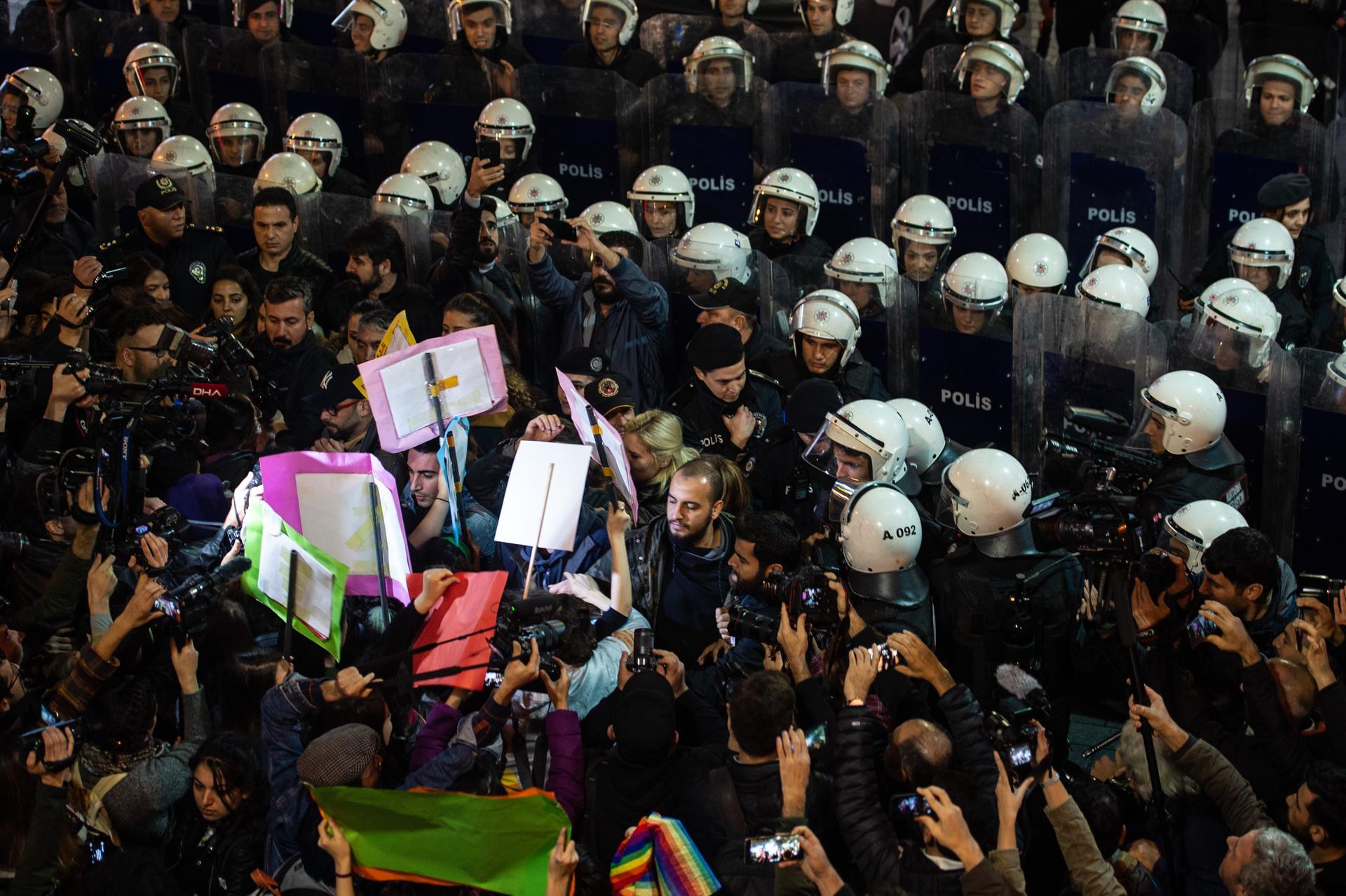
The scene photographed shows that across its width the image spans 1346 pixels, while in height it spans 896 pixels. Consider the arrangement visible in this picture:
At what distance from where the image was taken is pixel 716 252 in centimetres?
1042

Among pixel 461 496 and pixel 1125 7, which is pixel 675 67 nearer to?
pixel 1125 7

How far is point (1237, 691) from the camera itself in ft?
23.2

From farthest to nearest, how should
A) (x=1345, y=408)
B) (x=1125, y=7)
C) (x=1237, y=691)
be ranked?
(x=1125, y=7), (x=1345, y=408), (x=1237, y=691)

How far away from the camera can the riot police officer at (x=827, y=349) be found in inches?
379

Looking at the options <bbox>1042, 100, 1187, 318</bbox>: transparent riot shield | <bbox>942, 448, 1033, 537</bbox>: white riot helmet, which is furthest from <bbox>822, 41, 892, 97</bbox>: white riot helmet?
<bbox>942, 448, 1033, 537</bbox>: white riot helmet

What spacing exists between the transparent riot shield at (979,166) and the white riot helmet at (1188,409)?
3.68 metres

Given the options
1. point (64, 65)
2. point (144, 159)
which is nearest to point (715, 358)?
point (144, 159)

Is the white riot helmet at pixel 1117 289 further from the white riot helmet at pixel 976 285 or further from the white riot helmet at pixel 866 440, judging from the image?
the white riot helmet at pixel 866 440

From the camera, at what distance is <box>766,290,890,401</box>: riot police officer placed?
9.63 metres

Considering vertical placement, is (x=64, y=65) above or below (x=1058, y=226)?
above

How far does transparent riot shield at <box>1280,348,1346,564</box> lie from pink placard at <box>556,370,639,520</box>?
3614mm

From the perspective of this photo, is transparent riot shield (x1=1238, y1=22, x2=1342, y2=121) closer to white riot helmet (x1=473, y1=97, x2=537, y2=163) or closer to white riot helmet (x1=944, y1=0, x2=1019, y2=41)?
white riot helmet (x1=944, y1=0, x2=1019, y2=41)

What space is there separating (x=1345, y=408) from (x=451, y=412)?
4.52 m

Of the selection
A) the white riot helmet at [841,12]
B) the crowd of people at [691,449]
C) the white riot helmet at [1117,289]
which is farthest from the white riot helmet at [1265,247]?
the white riot helmet at [841,12]
